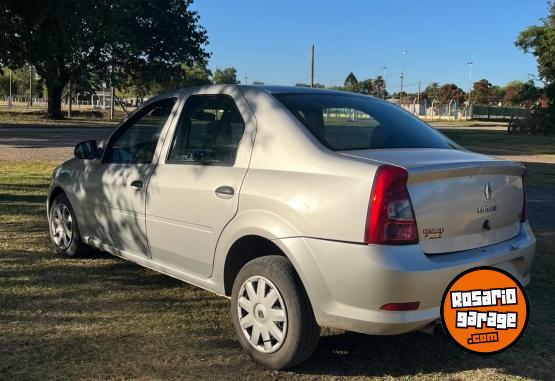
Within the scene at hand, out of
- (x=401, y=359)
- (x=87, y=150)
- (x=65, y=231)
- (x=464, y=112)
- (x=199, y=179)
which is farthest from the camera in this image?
(x=464, y=112)

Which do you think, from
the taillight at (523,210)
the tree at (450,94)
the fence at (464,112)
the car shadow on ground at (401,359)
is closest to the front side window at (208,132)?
the car shadow on ground at (401,359)

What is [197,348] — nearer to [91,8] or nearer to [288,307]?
[288,307]

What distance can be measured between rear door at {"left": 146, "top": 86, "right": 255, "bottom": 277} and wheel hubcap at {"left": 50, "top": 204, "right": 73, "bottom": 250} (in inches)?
64.0

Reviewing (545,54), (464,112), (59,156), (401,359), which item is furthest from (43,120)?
(464,112)

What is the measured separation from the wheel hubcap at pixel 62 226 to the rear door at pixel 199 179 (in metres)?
1.62

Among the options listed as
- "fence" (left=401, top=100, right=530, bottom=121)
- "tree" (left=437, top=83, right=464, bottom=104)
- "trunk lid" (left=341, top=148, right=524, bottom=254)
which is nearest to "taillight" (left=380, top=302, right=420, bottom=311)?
"trunk lid" (left=341, top=148, right=524, bottom=254)

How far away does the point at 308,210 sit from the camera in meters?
3.25

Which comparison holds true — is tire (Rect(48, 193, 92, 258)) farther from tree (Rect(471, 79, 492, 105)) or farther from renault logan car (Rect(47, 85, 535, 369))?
tree (Rect(471, 79, 492, 105))

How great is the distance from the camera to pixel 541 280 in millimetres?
5430

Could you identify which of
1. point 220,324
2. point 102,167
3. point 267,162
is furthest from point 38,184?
point 267,162

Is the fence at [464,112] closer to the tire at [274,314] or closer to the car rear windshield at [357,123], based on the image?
the car rear windshield at [357,123]

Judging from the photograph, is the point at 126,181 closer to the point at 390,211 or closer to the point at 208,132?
the point at 208,132

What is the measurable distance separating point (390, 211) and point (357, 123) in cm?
115

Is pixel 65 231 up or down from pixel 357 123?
down
